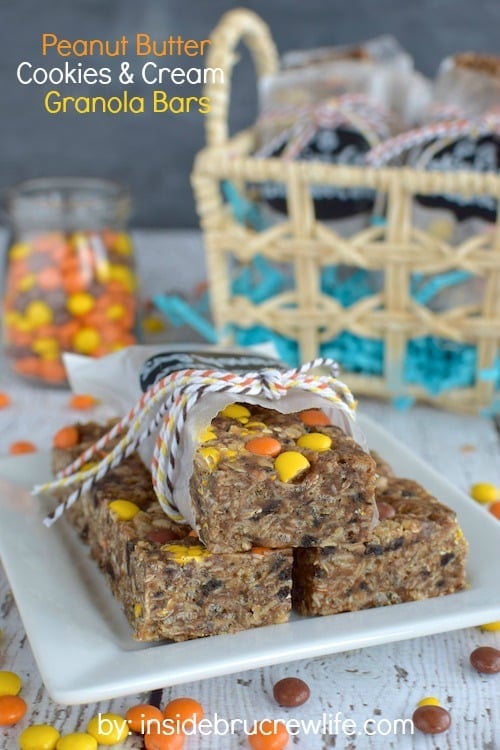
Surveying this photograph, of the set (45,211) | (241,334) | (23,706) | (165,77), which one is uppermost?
(165,77)

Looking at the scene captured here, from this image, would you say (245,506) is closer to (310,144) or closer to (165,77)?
(310,144)

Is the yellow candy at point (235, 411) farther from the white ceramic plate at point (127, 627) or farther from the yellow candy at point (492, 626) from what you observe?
the yellow candy at point (492, 626)

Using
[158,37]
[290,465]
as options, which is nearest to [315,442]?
[290,465]

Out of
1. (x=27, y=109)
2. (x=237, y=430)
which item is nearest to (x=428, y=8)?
(x=27, y=109)

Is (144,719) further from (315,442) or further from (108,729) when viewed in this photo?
(315,442)

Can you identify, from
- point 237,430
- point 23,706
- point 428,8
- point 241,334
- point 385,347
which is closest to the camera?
point 23,706

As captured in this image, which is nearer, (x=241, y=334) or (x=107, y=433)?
(x=107, y=433)

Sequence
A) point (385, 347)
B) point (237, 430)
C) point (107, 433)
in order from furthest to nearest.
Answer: point (385, 347) → point (107, 433) → point (237, 430)

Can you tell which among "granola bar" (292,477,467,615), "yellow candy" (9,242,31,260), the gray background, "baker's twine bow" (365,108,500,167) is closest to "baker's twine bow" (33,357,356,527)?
"granola bar" (292,477,467,615)
